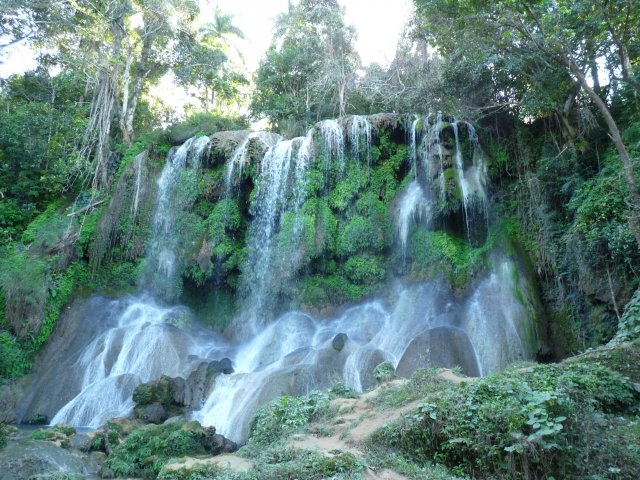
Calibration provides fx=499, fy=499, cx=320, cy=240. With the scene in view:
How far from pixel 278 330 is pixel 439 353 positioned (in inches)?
228

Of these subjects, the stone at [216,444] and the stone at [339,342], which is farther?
the stone at [339,342]

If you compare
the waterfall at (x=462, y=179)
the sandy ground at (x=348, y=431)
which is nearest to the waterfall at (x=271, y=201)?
the waterfall at (x=462, y=179)

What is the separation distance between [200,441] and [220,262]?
9.27 meters

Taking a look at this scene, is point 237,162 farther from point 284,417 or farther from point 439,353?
point 284,417

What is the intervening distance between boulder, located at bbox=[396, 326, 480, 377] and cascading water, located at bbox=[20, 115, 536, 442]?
0.03 metres

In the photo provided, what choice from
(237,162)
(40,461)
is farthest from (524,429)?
(237,162)

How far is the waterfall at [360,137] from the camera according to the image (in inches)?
721

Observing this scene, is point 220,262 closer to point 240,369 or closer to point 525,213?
point 240,369

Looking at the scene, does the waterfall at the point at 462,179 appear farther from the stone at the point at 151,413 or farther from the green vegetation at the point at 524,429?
the stone at the point at 151,413

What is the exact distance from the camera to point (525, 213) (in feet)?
51.1

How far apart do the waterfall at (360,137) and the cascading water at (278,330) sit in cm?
8

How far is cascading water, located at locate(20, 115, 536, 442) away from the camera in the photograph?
467 inches

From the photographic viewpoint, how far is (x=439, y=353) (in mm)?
11711

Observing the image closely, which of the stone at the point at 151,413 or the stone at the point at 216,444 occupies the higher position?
the stone at the point at 151,413
